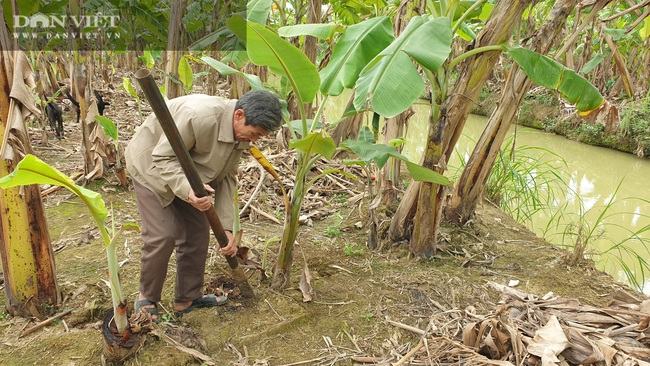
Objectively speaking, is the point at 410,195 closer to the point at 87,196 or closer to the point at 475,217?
the point at 475,217

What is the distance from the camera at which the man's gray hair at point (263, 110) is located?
1.93 metres

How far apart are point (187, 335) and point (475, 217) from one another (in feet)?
7.94

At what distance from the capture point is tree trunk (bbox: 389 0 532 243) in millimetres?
2631

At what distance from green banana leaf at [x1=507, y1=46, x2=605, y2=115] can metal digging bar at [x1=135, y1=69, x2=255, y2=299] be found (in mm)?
1699

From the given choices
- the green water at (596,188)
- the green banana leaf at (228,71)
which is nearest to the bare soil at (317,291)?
the green banana leaf at (228,71)

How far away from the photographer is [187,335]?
6.97 feet

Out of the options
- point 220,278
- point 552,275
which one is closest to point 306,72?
point 220,278

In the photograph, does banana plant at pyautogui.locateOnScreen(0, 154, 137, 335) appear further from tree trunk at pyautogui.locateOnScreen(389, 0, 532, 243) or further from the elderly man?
tree trunk at pyautogui.locateOnScreen(389, 0, 532, 243)

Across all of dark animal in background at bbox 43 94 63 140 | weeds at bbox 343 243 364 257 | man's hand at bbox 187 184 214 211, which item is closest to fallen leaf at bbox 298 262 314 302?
weeds at bbox 343 243 364 257

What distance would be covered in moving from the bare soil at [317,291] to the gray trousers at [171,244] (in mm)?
149

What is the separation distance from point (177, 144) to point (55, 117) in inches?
170

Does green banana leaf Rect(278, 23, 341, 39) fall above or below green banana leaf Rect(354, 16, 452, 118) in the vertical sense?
above

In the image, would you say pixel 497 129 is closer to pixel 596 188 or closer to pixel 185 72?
pixel 185 72

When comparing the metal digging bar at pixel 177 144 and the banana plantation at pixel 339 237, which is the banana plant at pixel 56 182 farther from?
the metal digging bar at pixel 177 144
